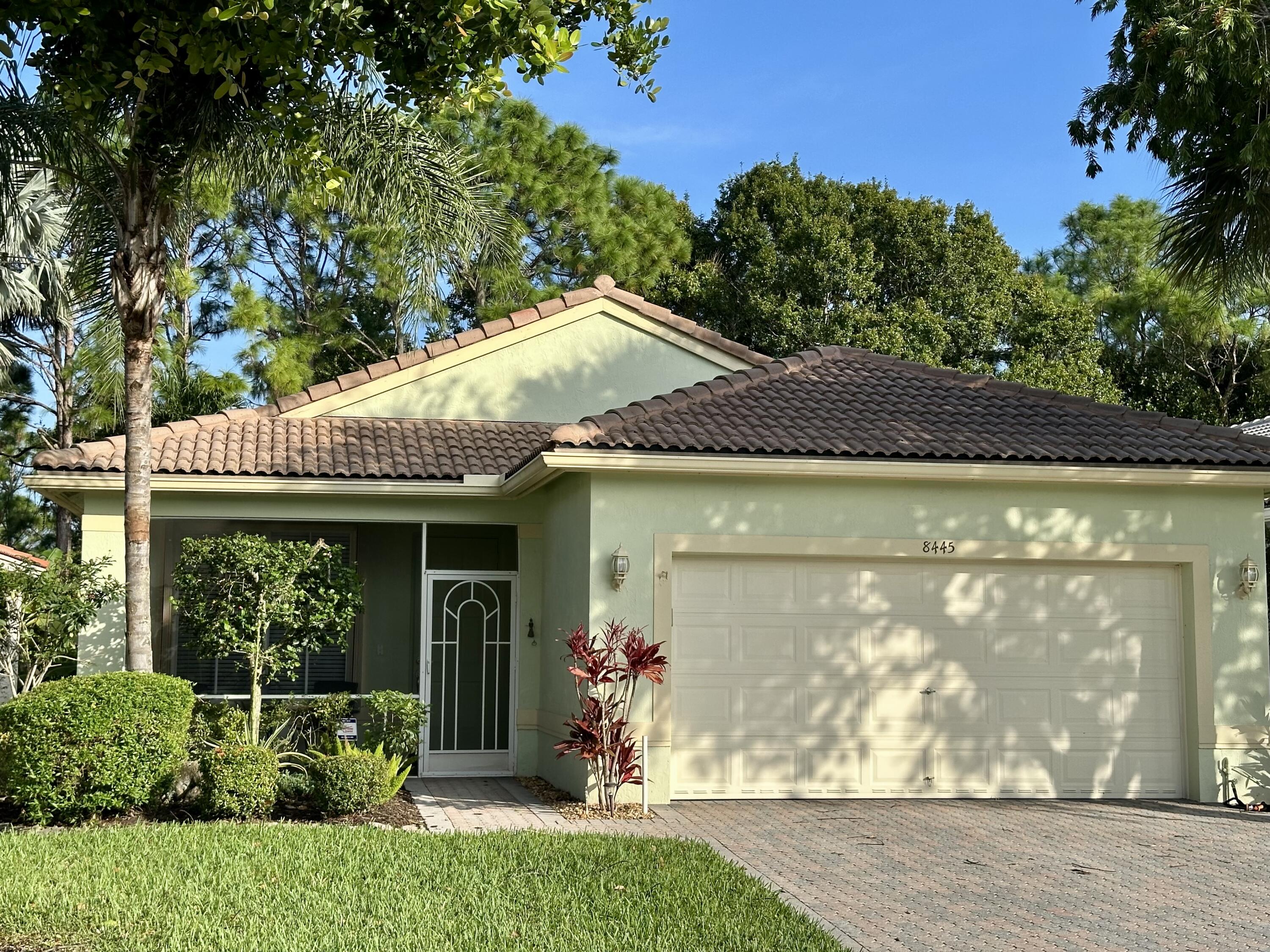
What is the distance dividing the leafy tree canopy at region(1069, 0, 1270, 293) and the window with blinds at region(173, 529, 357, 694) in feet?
34.1

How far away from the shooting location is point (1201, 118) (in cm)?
1149

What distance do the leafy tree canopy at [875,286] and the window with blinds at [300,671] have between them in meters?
16.9

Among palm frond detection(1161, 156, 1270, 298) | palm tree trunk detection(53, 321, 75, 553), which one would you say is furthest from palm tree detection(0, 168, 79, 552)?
palm frond detection(1161, 156, 1270, 298)

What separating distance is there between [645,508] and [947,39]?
515 inches

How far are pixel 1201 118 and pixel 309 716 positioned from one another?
10.1 meters

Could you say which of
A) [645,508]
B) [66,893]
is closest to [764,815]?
[645,508]

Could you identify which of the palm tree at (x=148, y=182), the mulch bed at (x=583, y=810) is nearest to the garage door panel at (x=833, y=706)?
the mulch bed at (x=583, y=810)

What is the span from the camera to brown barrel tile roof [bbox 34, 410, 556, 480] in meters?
12.8

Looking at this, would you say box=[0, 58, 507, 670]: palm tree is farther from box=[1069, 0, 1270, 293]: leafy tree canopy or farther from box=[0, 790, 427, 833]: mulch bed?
box=[1069, 0, 1270, 293]: leafy tree canopy

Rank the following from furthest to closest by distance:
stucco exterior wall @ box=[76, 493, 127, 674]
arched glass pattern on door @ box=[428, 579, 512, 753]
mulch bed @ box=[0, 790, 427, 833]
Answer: arched glass pattern on door @ box=[428, 579, 512, 753]
stucco exterior wall @ box=[76, 493, 127, 674]
mulch bed @ box=[0, 790, 427, 833]

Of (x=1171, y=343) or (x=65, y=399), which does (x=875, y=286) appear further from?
(x=65, y=399)

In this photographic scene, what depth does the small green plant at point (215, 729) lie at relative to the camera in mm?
10273

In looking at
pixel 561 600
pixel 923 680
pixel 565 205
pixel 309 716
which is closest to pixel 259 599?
pixel 309 716

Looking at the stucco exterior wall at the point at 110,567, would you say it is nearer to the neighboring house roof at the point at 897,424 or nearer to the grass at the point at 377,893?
the grass at the point at 377,893
